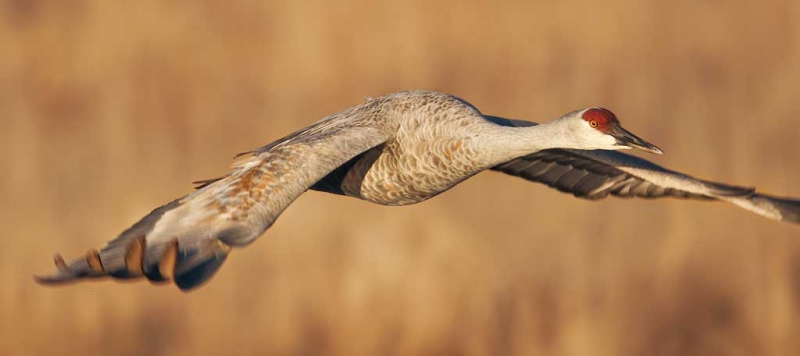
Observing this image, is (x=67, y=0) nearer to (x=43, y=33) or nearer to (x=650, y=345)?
(x=43, y=33)

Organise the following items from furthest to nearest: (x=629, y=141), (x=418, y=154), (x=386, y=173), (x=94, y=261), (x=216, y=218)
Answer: (x=386, y=173), (x=418, y=154), (x=629, y=141), (x=216, y=218), (x=94, y=261)

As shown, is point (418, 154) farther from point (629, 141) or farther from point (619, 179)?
point (619, 179)

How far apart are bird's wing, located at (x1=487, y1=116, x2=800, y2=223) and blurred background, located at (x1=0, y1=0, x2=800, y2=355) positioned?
2318mm

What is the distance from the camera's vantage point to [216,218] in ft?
25.7

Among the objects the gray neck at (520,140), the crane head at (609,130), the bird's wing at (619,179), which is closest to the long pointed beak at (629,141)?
the crane head at (609,130)

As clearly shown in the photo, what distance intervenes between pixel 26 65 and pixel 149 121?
129cm

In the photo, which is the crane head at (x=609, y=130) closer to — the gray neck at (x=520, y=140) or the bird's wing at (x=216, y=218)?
the gray neck at (x=520, y=140)

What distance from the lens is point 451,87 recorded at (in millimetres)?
12750

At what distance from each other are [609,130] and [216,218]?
2.29 meters

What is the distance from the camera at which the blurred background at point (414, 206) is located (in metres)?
12.2

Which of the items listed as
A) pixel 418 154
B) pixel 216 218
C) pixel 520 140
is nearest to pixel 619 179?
pixel 520 140

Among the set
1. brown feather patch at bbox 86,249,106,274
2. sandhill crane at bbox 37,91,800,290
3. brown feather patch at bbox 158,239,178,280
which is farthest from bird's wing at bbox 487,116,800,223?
brown feather patch at bbox 86,249,106,274

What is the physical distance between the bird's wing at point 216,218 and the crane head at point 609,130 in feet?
4.22

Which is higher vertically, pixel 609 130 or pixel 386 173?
pixel 609 130
